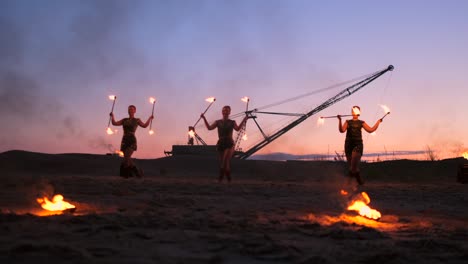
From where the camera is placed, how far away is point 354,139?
12.0m

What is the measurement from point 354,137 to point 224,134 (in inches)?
131

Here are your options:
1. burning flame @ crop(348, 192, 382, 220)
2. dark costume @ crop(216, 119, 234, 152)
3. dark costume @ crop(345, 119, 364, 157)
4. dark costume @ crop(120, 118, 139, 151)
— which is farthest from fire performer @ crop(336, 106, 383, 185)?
dark costume @ crop(120, 118, 139, 151)

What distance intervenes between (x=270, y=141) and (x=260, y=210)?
127 ft

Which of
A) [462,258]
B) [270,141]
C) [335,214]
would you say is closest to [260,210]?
[335,214]

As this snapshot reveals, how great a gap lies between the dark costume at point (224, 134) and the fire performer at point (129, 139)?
1.99 m

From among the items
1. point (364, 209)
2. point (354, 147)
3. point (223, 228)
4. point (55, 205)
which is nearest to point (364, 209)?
point (364, 209)

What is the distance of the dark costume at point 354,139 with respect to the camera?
12.0m

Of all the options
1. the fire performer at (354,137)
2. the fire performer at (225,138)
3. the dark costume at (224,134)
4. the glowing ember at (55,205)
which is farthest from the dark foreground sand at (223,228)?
the dark costume at (224,134)

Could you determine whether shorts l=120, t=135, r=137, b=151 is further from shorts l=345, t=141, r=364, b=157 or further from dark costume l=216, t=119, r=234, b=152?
shorts l=345, t=141, r=364, b=157

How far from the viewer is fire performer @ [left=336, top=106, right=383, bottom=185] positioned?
472 inches

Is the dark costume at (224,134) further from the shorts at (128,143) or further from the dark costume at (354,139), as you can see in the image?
the dark costume at (354,139)

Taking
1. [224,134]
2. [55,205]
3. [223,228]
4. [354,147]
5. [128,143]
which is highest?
[224,134]

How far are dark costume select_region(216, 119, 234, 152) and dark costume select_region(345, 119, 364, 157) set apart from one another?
9.78ft

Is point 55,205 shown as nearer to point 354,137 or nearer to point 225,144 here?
point 225,144
